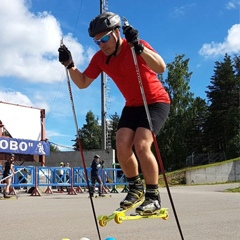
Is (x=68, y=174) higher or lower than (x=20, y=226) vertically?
higher

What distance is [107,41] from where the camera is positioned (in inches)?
165

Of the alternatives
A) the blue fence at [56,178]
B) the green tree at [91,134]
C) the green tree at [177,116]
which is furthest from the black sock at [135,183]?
the green tree at [91,134]

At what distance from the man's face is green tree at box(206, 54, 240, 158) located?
58.6m

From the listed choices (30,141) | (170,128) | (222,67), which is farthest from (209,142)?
(30,141)

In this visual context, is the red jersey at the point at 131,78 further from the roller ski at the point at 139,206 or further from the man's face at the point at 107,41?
the roller ski at the point at 139,206

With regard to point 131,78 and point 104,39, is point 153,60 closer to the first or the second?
point 131,78

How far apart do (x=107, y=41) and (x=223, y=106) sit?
64920 mm

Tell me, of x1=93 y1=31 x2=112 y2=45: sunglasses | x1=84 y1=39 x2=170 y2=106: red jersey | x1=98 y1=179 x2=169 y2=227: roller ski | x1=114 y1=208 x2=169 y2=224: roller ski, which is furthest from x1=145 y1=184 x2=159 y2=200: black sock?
x1=93 y1=31 x2=112 y2=45: sunglasses

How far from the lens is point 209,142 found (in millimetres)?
67500

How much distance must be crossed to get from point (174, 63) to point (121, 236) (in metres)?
56.6

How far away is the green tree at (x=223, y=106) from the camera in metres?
61.6

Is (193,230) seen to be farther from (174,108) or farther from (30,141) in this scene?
(174,108)

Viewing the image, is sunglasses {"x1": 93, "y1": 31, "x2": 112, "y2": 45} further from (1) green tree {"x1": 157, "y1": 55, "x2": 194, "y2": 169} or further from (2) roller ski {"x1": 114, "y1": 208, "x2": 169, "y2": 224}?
(1) green tree {"x1": 157, "y1": 55, "x2": 194, "y2": 169}

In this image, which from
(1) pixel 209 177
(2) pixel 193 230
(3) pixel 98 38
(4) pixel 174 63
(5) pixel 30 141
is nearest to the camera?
(3) pixel 98 38
